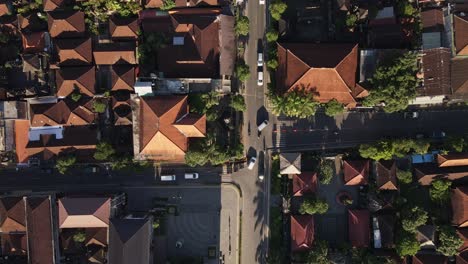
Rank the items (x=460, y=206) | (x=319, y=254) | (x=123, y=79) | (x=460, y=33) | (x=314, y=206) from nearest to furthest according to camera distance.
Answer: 1. (x=319, y=254)
2. (x=460, y=33)
3. (x=460, y=206)
4. (x=314, y=206)
5. (x=123, y=79)

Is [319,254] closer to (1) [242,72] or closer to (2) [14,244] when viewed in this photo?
(1) [242,72]

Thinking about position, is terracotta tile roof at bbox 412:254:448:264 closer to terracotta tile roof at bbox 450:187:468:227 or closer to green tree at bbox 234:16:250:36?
terracotta tile roof at bbox 450:187:468:227

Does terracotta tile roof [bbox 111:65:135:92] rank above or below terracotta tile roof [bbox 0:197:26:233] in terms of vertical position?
above

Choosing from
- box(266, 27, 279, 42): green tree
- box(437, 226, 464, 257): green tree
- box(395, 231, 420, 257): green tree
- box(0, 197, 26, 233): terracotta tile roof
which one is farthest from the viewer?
box(266, 27, 279, 42): green tree

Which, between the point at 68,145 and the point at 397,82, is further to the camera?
the point at 68,145

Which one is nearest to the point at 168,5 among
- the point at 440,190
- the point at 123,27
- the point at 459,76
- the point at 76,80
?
the point at 123,27

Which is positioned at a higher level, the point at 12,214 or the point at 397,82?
the point at 397,82

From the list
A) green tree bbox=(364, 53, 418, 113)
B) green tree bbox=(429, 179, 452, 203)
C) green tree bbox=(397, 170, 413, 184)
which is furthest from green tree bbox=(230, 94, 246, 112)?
green tree bbox=(429, 179, 452, 203)

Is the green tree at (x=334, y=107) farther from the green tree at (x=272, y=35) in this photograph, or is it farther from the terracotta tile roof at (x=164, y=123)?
the terracotta tile roof at (x=164, y=123)
